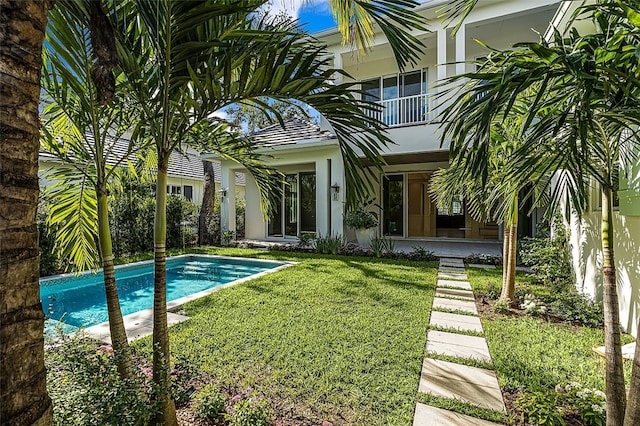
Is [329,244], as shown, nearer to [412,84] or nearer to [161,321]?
[412,84]

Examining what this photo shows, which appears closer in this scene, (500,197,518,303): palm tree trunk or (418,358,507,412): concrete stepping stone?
(418,358,507,412): concrete stepping stone

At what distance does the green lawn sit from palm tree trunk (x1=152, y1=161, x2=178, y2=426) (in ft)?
1.21

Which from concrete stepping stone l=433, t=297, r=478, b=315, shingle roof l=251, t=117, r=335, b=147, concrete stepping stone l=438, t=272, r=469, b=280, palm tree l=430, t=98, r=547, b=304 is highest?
shingle roof l=251, t=117, r=335, b=147

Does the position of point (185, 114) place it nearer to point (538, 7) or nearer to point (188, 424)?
point (188, 424)

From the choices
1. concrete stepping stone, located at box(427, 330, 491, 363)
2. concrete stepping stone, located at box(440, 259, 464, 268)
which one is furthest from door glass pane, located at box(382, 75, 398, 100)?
concrete stepping stone, located at box(427, 330, 491, 363)

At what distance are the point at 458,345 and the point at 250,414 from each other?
2680 millimetres

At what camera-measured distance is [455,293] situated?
594 cm

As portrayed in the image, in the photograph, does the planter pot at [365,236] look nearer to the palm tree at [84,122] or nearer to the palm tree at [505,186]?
the palm tree at [505,186]

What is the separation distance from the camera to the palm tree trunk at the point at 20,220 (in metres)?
1.08

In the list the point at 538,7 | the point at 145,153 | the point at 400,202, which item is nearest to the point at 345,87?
the point at 145,153

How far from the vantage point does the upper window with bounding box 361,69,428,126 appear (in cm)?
1097

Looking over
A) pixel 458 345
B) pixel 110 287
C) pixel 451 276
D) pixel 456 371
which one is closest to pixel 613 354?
pixel 456 371

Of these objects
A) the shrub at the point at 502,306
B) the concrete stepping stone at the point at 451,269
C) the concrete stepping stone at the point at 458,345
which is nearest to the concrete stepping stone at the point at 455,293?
the shrub at the point at 502,306

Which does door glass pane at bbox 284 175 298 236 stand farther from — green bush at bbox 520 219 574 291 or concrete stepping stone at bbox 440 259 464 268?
green bush at bbox 520 219 574 291
